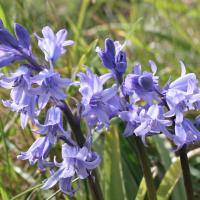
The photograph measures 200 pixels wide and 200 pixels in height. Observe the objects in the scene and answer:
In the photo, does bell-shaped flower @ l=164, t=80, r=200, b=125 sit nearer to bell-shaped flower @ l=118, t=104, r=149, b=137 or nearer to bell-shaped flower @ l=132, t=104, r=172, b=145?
bell-shaped flower @ l=132, t=104, r=172, b=145

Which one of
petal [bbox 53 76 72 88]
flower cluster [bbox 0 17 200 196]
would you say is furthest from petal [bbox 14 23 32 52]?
petal [bbox 53 76 72 88]

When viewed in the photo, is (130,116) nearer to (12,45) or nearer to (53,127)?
(53,127)

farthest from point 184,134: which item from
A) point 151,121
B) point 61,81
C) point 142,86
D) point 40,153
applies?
point 40,153

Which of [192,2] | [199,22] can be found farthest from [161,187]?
[192,2]

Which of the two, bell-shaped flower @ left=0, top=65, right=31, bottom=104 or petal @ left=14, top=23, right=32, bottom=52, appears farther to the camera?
petal @ left=14, top=23, right=32, bottom=52

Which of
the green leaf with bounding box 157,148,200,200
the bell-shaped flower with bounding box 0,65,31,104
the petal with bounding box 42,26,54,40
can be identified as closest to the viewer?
the bell-shaped flower with bounding box 0,65,31,104

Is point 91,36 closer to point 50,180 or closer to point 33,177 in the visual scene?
point 33,177

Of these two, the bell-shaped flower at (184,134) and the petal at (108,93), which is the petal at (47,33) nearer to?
the petal at (108,93)
